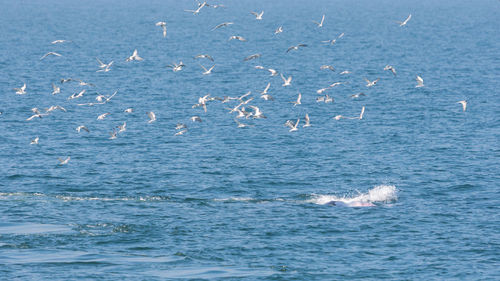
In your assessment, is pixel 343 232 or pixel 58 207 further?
pixel 58 207

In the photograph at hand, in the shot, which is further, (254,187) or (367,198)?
(254,187)

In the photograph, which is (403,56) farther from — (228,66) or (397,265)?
(397,265)

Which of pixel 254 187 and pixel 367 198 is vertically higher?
pixel 254 187

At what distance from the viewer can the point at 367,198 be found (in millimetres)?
82625

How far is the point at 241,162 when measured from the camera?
95.8 meters

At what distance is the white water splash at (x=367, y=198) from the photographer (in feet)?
263

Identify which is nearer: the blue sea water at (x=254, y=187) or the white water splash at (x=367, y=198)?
the blue sea water at (x=254, y=187)

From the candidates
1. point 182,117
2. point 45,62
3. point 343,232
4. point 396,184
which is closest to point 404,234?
Result: point 343,232

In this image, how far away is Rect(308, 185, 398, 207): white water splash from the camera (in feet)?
263

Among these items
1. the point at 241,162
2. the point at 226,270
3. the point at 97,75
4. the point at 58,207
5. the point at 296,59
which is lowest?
the point at 226,270

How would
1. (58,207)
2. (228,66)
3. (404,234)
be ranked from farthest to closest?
(228,66)
(58,207)
(404,234)

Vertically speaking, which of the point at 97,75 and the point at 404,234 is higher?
the point at 97,75

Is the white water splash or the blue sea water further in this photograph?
the white water splash

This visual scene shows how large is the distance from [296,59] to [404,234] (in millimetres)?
120911
